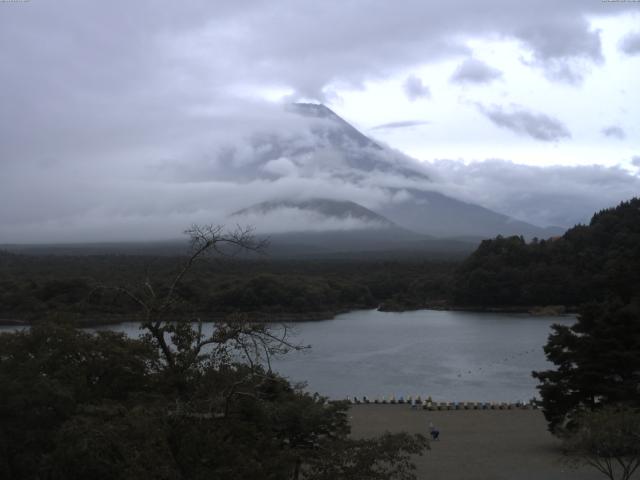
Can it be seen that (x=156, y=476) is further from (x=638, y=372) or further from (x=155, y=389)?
(x=638, y=372)

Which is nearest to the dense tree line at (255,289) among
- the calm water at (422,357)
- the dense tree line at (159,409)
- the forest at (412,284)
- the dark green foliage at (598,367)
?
the forest at (412,284)

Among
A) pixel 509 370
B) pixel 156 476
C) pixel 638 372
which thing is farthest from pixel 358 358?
pixel 156 476

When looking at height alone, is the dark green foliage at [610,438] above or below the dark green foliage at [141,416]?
below

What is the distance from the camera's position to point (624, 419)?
8516mm

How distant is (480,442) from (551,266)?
36601 millimetres

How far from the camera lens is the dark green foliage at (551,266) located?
45938mm

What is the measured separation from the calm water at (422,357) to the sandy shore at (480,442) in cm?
289

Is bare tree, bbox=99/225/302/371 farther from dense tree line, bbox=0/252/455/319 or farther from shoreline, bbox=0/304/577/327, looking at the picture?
shoreline, bbox=0/304/577/327

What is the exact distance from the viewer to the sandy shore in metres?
11.3

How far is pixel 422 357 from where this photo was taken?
94.1 ft

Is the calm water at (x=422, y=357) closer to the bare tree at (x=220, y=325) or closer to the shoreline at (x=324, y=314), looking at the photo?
the shoreline at (x=324, y=314)

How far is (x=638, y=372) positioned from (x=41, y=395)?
36.4 feet

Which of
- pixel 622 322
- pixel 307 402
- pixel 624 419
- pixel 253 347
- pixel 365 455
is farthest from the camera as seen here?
pixel 622 322

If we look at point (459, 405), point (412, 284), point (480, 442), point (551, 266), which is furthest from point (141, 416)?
point (412, 284)
